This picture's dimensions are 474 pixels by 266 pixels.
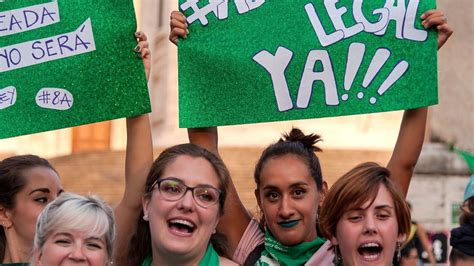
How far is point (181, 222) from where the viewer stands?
5.43m

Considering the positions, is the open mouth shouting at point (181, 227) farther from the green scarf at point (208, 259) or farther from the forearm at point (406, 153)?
the forearm at point (406, 153)

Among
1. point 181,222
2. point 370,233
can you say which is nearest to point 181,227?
point 181,222

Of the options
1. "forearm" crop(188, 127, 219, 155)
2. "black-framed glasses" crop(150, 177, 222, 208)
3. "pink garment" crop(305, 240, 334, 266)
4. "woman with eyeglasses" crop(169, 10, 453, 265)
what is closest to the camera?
"black-framed glasses" crop(150, 177, 222, 208)

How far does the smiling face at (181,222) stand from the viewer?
5.44 m

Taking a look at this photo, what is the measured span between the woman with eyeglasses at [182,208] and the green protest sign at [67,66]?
0.63m

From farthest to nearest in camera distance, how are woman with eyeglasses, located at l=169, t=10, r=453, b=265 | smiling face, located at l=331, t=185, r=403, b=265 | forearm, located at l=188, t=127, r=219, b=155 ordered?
forearm, located at l=188, t=127, r=219, b=155 < woman with eyeglasses, located at l=169, t=10, r=453, b=265 < smiling face, located at l=331, t=185, r=403, b=265

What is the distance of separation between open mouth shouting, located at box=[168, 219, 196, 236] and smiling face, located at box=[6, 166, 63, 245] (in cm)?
90

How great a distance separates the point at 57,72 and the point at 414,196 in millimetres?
10444

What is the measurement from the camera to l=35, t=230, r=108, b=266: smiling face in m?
5.24

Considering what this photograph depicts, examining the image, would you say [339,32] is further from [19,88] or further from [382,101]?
[19,88]

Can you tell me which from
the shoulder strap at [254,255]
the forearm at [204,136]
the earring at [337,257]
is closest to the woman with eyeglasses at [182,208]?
the shoulder strap at [254,255]

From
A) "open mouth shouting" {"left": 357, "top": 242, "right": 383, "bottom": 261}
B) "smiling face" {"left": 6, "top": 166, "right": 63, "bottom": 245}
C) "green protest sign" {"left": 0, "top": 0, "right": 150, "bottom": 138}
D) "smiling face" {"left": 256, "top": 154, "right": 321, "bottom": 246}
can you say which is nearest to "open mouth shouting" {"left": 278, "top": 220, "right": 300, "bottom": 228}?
"smiling face" {"left": 256, "top": 154, "right": 321, "bottom": 246}

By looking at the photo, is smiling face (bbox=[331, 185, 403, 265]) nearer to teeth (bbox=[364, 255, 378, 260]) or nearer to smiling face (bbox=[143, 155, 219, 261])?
teeth (bbox=[364, 255, 378, 260])

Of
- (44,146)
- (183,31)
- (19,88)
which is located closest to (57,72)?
(19,88)
